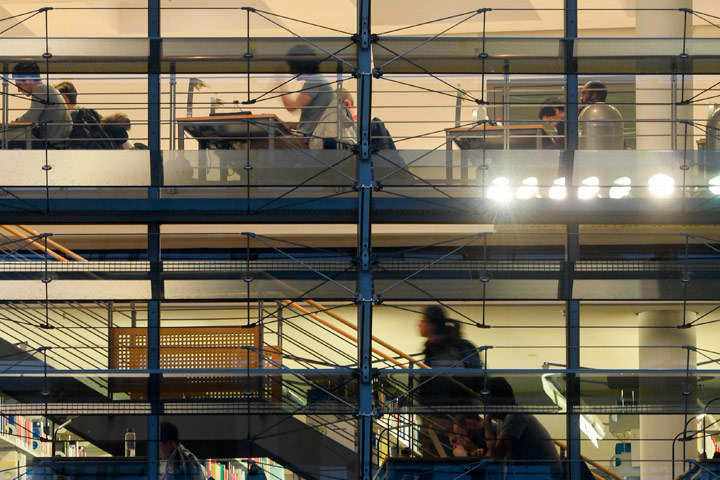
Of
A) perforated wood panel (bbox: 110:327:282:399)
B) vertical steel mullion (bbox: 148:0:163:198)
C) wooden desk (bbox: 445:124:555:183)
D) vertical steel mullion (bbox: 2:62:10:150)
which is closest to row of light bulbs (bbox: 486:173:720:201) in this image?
wooden desk (bbox: 445:124:555:183)

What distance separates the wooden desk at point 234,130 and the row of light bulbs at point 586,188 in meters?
0.97

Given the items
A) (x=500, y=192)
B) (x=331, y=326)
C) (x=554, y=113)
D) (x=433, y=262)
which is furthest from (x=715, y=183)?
(x=331, y=326)

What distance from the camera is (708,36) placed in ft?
18.7

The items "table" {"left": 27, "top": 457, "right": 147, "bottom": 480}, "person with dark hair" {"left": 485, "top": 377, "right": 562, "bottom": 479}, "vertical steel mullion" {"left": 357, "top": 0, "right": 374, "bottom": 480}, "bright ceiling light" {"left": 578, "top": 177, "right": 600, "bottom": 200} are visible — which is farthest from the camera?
"bright ceiling light" {"left": 578, "top": 177, "right": 600, "bottom": 200}

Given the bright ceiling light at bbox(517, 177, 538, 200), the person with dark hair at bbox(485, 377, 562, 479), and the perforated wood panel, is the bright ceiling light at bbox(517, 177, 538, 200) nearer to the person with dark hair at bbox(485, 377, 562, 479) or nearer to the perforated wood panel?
the person with dark hair at bbox(485, 377, 562, 479)

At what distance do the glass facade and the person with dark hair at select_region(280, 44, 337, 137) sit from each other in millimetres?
10

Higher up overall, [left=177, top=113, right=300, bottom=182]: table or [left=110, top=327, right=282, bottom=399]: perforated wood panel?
[left=177, top=113, right=300, bottom=182]: table

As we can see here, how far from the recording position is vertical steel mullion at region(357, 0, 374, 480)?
5148mm

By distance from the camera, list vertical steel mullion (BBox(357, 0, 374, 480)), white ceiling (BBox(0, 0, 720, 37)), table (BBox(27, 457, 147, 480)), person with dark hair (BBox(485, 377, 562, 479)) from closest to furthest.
A: table (BBox(27, 457, 147, 480)) → vertical steel mullion (BBox(357, 0, 374, 480)) → person with dark hair (BBox(485, 377, 562, 479)) → white ceiling (BBox(0, 0, 720, 37))

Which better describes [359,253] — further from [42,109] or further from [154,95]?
[42,109]

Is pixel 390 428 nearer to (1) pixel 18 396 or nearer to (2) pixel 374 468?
(2) pixel 374 468

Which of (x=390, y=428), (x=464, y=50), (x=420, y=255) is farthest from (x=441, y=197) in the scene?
(x=390, y=428)

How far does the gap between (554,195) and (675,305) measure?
0.73 m

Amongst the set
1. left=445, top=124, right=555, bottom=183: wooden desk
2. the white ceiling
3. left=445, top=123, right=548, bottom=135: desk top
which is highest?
the white ceiling
